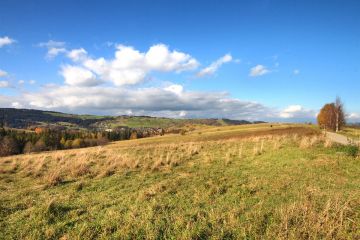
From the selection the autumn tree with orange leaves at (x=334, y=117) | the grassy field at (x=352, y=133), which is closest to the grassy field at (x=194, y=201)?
the grassy field at (x=352, y=133)

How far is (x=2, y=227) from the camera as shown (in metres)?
6.79

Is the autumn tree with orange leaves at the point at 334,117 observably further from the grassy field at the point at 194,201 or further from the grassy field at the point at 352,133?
the grassy field at the point at 194,201

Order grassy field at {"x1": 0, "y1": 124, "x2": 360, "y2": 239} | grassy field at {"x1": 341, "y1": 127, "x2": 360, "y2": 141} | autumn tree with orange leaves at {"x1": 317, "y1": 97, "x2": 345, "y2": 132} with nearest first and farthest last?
grassy field at {"x1": 0, "y1": 124, "x2": 360, "y2": 239} < grassy field at {"x1": 341, "y1": 127, "x2": 360, "y2": 141} < autumn tree with orange leaves at {"x1": 317, "y1": 97, "x2": 345, "y2": 132}

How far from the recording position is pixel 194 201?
27.3 feet

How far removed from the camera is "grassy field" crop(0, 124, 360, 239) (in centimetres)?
593

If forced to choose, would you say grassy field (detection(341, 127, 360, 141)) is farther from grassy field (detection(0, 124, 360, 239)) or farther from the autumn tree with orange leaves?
grassy field (detection(0, 124, 360, 239))

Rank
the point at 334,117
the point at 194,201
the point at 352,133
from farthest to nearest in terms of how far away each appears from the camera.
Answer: the point at 334,117
the point at 352,133
the point at 194,201

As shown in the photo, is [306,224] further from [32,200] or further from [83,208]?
[32,200]

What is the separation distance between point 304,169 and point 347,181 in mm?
2112

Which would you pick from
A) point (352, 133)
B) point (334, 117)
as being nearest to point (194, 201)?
point (352, 133)

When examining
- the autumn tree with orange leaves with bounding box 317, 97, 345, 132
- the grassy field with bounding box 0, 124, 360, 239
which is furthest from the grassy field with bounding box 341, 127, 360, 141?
the grassy field with bounding box 0, 124, 360, 239

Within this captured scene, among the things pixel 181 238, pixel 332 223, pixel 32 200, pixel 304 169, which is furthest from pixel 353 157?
pixel 32 200

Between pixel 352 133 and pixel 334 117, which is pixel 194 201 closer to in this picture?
pixel 352 133

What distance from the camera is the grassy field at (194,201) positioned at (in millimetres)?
5926
